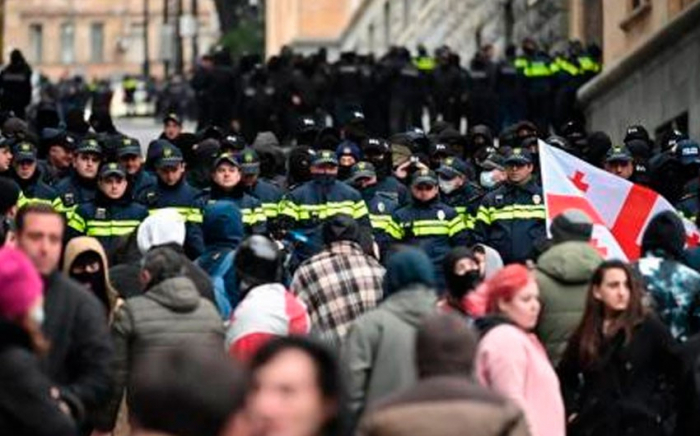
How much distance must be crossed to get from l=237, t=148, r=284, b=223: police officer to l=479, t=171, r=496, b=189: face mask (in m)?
1.81

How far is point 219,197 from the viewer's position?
2145 cm

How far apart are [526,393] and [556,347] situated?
169 cm

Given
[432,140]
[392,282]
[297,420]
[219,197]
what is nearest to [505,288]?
[392,282]

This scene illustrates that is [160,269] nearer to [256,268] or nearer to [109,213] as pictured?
[256,268]

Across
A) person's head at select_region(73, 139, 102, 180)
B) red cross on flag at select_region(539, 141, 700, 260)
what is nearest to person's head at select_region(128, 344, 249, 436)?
red cross on flag at select_region(539, 141, 700, 260)

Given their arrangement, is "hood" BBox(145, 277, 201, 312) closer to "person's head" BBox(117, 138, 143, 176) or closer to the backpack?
the backpack

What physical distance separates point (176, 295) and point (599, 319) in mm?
2135

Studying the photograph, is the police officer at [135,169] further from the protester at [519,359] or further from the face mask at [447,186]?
the protester at [519,359]

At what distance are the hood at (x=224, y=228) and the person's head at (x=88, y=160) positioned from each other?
141 inches

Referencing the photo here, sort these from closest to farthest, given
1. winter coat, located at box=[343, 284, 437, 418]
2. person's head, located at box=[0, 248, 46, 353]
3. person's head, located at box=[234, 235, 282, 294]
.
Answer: person's head, located at box=[0, 248, 46, 353]
winter coat, located at box=[343, 284, 437, 418]
person's head, located at box=[234, 235, 282, 294]

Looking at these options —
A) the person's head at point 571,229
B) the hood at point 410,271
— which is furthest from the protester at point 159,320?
the person's head at point 571,229

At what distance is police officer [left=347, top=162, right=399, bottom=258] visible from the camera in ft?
71.4

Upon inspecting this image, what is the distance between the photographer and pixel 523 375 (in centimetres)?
1423

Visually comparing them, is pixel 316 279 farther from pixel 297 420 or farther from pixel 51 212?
pixel 297 420
